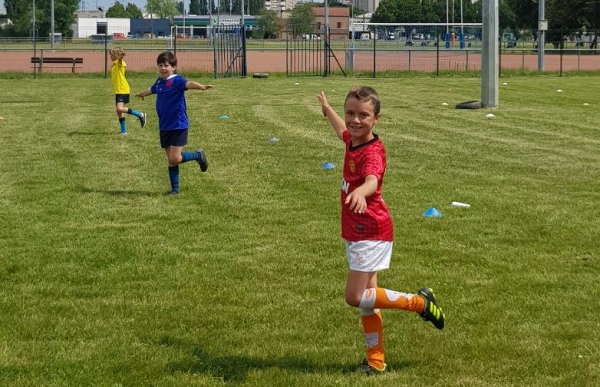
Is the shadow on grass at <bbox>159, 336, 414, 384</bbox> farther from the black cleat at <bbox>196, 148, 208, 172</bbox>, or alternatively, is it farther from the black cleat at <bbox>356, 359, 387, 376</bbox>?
the black cleat at <bbox>196, 148, 208, 172</bbox>

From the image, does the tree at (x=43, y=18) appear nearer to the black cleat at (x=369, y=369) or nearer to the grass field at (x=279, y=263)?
the grass field at (x=279, y=263)

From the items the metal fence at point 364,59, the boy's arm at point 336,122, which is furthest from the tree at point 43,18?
the boy's arm at point 336,122

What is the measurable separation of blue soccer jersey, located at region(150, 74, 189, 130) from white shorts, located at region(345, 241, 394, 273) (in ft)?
22.0

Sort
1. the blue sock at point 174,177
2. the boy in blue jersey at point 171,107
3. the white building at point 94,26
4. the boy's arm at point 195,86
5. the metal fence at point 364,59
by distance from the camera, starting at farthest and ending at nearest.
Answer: the white building at point 94,26
the metal fence at point 364,59
the boy in blue jersey at point 171,107
the blue sock at point 174,177
the boy's arm at point 195,86

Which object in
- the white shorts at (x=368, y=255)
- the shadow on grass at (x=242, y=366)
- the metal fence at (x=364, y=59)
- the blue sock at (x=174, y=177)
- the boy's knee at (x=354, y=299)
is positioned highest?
the metal fence at (x=364, y=59)

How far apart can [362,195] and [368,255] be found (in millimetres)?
495

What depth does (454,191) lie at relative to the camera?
37.3 ft

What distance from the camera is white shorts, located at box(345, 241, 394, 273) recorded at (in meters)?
5.34

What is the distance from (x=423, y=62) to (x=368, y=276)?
50.2 m

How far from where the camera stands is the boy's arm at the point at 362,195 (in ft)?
16.0

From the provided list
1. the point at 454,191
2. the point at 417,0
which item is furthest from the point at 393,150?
the point at 417,0

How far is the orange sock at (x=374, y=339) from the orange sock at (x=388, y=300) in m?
0.07

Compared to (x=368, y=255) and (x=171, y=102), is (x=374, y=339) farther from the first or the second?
(x=171, y=102)

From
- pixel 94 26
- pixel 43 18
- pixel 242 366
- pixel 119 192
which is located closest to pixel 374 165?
pixel 242 366
